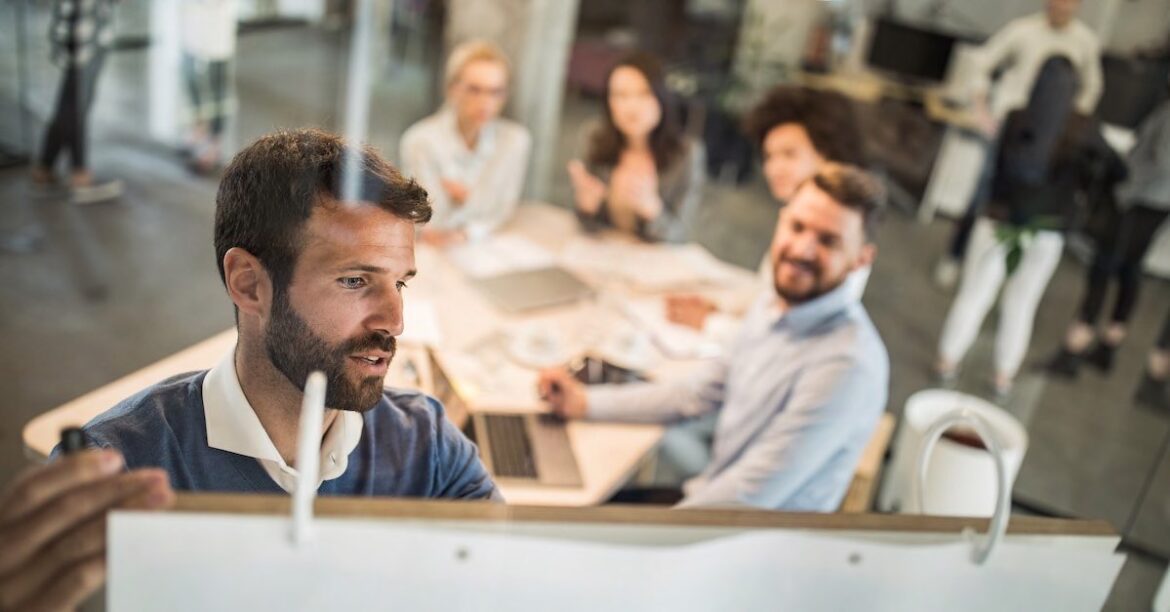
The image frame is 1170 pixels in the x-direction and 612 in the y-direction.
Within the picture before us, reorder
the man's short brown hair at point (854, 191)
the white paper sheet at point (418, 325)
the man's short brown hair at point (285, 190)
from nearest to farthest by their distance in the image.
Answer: the man's short brown hair at point (285, 190) < the white paper sheet at point (418, 325) < the man's short brown hair at point (854, 191)

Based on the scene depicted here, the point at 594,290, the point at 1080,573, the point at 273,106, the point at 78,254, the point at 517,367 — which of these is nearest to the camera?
the point at 1080,573

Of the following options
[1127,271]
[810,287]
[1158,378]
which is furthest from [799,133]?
[1158,378]

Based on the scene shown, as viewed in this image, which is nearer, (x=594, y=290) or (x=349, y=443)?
(x=349, y=443)

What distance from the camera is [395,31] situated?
10.3 feet

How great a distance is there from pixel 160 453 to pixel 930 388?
2848 mm

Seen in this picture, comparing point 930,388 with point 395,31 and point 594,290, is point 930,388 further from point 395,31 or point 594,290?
point 395,31

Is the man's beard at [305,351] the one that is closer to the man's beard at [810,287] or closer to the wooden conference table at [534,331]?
the wooden conference table at [534,331]

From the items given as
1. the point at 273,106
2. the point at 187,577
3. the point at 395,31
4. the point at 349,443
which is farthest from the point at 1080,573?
the point at 395,31

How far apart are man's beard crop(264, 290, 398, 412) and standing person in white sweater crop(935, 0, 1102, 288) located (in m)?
2.31

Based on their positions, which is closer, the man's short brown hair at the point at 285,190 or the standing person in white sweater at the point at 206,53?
the man's short brown hair at the point at 285,190

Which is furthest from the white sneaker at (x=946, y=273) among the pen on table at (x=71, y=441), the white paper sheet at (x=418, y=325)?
the pen on table at (x=71, y=441)

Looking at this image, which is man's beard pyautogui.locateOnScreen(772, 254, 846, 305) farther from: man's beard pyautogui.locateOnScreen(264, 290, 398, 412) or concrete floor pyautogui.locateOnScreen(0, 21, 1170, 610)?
man's beard pyautogui.locateOnScreen(264, 290, 398, 412)

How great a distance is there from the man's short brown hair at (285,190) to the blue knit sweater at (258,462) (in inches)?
5.7

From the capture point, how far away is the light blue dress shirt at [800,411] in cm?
180
